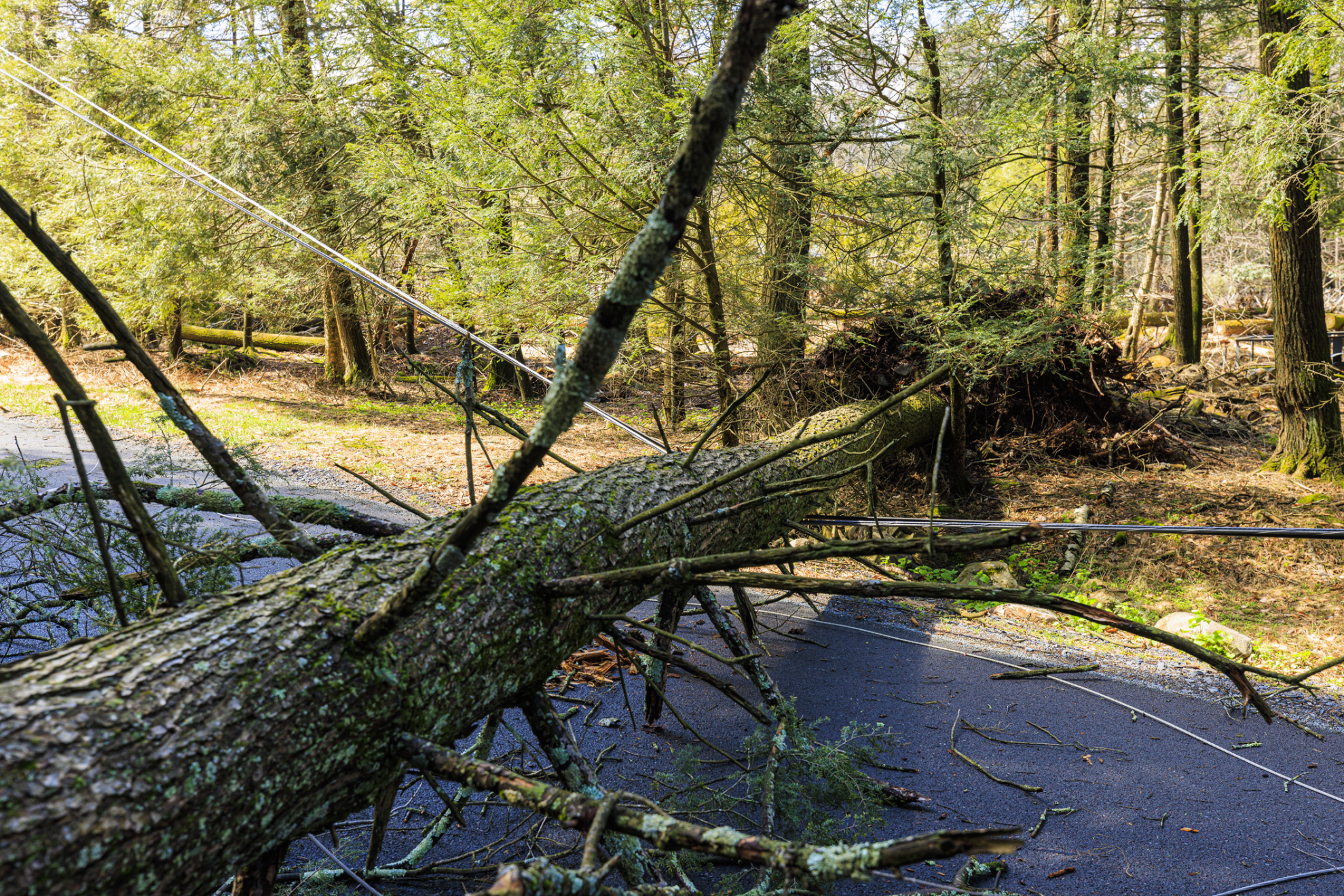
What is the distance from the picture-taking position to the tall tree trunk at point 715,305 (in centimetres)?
676

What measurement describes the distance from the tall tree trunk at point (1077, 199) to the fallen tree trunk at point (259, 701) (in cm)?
511

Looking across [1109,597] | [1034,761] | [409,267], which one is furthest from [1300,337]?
[409,267]

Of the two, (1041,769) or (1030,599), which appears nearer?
(1030,599)

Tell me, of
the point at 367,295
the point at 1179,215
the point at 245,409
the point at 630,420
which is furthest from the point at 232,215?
the point at 1179,215

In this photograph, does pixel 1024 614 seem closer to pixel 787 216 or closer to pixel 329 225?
pixel 787 216

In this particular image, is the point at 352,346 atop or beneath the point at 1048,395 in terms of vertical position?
atop

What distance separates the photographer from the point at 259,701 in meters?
1.40

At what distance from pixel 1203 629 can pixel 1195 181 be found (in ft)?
22.7

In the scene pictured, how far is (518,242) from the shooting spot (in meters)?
7.25

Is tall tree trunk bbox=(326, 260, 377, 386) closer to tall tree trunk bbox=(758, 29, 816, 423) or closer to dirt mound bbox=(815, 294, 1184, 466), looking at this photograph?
tall tree trunk bbox=(758, 29, 816, 423)

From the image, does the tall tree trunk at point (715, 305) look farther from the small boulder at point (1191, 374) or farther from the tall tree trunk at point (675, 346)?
Result: the small boulder at point (1191, 374)

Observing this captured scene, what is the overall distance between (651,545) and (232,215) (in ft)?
38.6

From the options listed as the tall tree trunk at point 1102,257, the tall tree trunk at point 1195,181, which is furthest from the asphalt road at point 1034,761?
the tall tree trunk at point 1195,181

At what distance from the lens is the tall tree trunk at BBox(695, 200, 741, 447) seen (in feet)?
22.2
